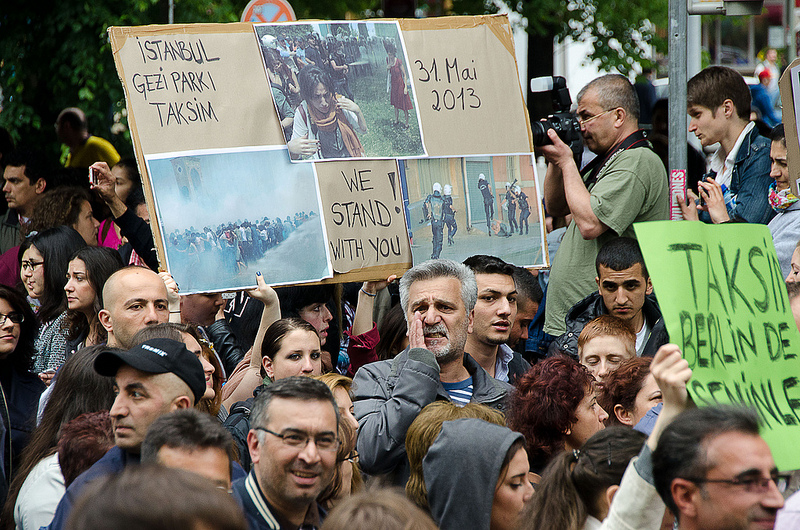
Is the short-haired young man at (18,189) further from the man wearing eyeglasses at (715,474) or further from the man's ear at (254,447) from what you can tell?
the man wearing eyeglasses at (715,474)

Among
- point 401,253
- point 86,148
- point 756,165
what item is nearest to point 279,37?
point 401,253

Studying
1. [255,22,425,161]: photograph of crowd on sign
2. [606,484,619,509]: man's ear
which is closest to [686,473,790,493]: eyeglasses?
[606,484,619,509]: man's ear

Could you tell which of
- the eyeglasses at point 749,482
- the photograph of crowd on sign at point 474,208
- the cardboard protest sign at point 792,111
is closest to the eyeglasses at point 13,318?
the photograph of crowd on sign at point 474,208

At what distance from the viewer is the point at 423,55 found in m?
5.77

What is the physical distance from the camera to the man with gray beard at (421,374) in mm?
3943

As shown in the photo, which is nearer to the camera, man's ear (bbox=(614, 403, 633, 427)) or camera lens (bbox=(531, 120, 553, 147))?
man's ear (bbox=(614, 403, 633, 427))

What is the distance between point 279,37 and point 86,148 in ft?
15.1

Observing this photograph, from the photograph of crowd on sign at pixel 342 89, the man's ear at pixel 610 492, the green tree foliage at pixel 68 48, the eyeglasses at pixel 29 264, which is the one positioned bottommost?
the man's ear at pixel 610 492

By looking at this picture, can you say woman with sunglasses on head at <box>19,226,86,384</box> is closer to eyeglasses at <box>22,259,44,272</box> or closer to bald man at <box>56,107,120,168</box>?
eyeglasses at <box>22,259,44,272</box>

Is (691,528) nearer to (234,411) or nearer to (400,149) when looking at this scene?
(234,411)

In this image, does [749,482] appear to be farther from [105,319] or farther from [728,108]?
[728,108]

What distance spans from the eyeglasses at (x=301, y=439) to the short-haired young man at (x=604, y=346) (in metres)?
1.91

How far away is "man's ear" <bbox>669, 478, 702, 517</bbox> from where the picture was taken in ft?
7.55

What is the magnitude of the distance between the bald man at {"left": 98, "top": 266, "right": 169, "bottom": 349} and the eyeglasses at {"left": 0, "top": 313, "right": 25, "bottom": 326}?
54 cm
